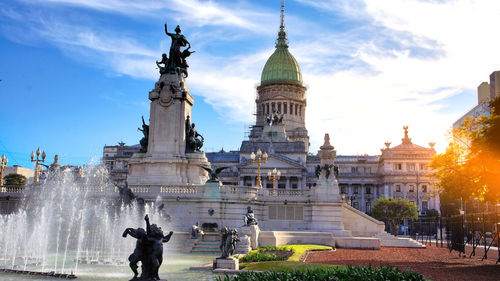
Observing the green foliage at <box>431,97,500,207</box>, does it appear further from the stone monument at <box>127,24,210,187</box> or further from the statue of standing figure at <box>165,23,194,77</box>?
the statue of standing figure at <box>165,23,194,77</box>

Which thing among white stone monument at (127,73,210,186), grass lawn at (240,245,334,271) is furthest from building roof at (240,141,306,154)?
grass lawn at (240,245,334,271)

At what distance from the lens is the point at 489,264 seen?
2758 cm

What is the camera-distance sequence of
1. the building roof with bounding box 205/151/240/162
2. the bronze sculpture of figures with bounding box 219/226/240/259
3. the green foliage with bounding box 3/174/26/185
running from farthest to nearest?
the building roof with bounding box 205/151/240/162 → the green foliage with bounding box 3/174/26/185 → the bronze sculpture of figures with bounding box 219/226/240/259

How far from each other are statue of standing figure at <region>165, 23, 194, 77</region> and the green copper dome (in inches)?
3503

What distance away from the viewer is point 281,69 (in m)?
135

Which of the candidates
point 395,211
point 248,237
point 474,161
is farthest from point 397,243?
point 395,211

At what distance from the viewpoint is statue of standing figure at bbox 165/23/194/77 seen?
146 ft

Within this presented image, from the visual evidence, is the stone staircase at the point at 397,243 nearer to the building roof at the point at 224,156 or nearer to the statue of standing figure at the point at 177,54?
the statue of standing figure at the point at 177,54

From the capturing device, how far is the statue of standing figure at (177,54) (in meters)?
44.5

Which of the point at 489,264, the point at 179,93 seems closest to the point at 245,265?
the point at 489,264

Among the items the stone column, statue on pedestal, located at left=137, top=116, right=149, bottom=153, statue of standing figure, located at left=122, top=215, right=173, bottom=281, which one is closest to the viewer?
statue of standing figure, located at left=122, top=215, right=173, bottom=281

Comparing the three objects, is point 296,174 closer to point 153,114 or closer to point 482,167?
point 153,114

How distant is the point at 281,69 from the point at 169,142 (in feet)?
314

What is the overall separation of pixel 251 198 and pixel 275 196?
287 centimetres
